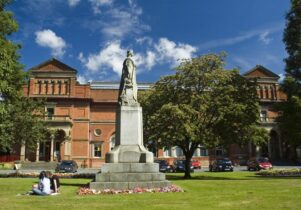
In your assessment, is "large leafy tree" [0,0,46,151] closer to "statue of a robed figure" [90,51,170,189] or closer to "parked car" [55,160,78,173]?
"statue of a robed figure" [90,51,170,189]

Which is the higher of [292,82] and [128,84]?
[292,82]

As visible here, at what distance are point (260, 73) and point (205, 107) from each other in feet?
126

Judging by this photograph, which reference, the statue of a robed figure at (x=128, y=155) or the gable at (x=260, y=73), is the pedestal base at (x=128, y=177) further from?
the gable at (x=260, y=73)

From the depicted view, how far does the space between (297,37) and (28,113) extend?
72.0 ft

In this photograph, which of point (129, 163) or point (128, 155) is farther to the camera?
point (128, 155)

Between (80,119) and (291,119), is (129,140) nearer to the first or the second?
(291,119)

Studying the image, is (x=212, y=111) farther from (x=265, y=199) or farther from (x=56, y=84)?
(x=56, y=84)

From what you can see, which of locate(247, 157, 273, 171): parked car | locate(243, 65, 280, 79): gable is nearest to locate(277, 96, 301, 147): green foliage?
locate(247, 157, 273, 171): parked car

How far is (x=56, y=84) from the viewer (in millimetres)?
55969

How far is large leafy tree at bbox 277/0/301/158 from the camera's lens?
1000 inches

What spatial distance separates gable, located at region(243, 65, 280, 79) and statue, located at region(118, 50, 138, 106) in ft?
149

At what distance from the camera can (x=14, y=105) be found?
26.6m

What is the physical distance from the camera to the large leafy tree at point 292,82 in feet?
83.4

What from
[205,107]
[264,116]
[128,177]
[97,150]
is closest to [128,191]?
[128,177]
